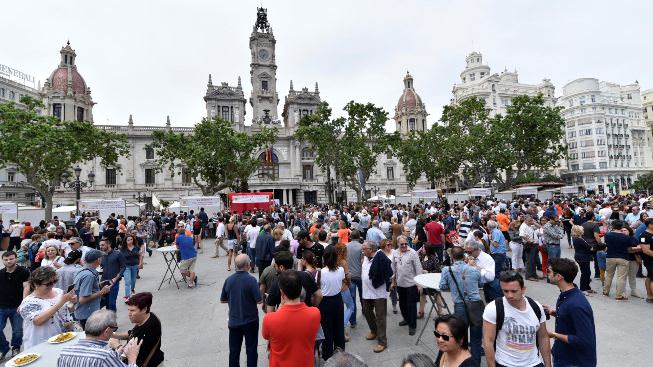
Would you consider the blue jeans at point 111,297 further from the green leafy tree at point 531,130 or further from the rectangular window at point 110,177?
the rectangular window at point 110,177

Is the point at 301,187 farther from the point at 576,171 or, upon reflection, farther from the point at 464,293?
the point at 576,171

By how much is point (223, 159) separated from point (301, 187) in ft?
71.9

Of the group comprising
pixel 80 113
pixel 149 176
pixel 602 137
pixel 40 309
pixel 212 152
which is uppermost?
pixel 80 113

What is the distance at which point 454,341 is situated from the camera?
2586mm

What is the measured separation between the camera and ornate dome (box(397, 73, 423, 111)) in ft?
214

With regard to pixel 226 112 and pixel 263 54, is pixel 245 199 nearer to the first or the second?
pixel 226 112

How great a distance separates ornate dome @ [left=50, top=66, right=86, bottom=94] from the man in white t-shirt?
6340 cm

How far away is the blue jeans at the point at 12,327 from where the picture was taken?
575cm

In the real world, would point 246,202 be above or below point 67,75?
below

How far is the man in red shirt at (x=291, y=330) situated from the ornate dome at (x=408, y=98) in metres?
65.4

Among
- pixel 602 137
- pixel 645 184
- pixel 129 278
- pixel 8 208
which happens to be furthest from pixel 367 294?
pixel 602 137

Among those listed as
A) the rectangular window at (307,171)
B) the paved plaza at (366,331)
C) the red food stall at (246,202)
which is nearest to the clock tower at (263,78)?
the rectangular window at (307,171)

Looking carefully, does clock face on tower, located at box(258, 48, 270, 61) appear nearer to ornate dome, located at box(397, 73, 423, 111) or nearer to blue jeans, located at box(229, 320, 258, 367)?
ornate dome, located at box(397, 73, 423, 111)

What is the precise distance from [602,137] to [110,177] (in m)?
87.4
